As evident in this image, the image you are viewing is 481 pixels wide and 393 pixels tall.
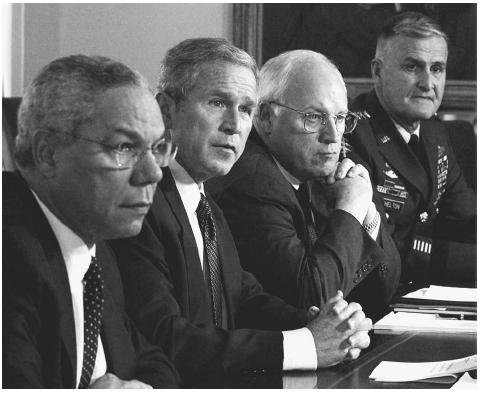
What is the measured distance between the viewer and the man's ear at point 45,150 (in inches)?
69.1

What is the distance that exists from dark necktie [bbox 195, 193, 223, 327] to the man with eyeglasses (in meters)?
0.40

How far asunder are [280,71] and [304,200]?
1.38 ft

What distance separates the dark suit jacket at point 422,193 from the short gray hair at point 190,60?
57.0 inches

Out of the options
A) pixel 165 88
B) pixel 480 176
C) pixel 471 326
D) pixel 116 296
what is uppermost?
pixel 165 88

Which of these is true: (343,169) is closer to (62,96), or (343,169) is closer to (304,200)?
(304,200)

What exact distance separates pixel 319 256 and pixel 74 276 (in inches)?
48.2

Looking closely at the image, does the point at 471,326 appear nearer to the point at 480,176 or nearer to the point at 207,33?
the point at 480,176

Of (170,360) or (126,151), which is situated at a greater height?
(126,151)

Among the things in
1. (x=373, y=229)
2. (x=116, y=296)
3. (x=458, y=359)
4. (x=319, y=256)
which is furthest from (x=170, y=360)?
(x=373, y=229)

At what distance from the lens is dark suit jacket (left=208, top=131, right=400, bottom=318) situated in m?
2.84

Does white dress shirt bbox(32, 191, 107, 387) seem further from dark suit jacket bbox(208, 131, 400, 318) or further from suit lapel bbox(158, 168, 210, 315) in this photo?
dark suit jacket bbox(208, 131, 400, 318)

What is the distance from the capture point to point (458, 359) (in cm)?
224

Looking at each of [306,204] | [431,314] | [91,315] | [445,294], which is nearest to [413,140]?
[445,294]

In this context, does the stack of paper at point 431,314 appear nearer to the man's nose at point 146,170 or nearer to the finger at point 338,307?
the finger at point 338,307
